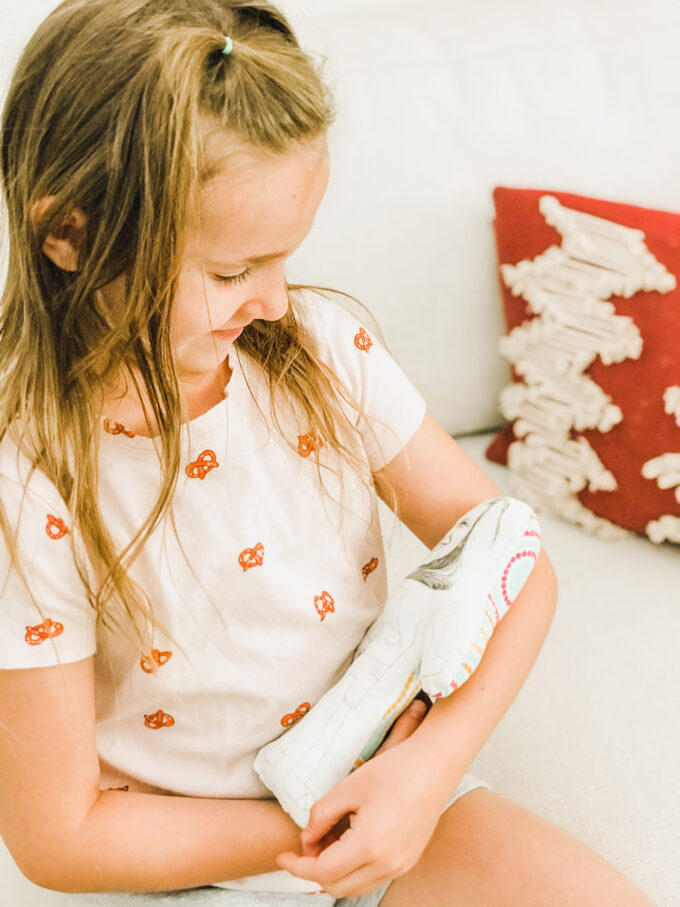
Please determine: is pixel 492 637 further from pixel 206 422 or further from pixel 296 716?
pixel 206 422

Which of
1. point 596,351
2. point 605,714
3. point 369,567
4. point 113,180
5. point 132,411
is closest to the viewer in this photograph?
point 113,180

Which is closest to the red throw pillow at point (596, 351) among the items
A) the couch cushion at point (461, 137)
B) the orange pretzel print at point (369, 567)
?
the couch cushion at point (461, 137)

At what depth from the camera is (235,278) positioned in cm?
53

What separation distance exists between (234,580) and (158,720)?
107 mm

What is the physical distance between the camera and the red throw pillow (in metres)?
0.90

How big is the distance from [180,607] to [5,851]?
0.31m

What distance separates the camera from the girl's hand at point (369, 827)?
0.56m

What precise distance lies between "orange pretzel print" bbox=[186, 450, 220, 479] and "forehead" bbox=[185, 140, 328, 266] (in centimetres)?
15

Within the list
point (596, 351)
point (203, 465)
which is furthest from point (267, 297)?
point (596, 351)

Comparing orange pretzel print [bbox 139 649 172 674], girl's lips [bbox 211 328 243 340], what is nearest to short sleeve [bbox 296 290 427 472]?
girl's lips [bbox 211 328 243 340]

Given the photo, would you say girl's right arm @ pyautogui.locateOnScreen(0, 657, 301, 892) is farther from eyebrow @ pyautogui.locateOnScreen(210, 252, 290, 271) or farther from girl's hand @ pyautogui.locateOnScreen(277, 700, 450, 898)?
eyebrow @ pyautogui.locateOnScreen(210, 252, 290, 271)

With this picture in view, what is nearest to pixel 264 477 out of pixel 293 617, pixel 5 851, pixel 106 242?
pixel 293 617

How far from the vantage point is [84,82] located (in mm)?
471

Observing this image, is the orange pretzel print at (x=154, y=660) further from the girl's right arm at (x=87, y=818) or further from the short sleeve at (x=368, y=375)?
the short sleeve at (x=368, y=375)
